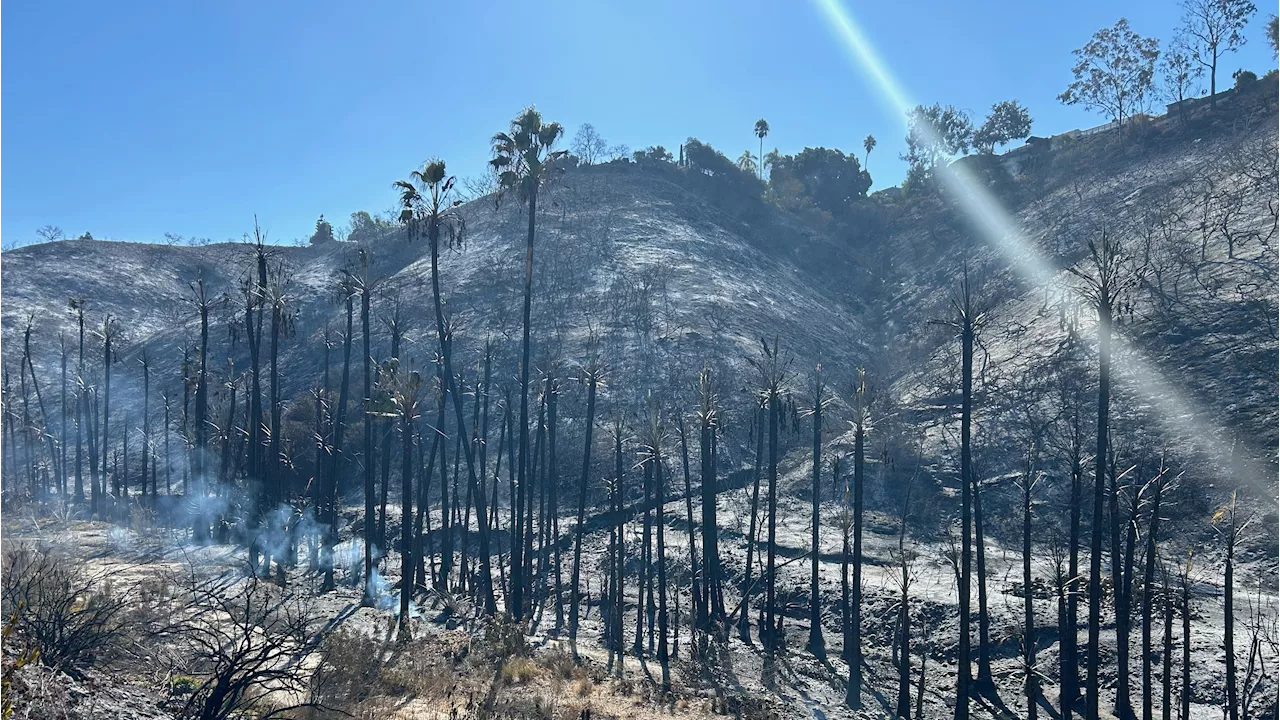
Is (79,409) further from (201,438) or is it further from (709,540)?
(709,540)

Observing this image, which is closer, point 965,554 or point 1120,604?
point 1120,604

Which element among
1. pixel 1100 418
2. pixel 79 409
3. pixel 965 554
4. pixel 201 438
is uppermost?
pixel 1100 418

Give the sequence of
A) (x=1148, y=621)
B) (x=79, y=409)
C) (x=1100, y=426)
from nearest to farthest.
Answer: (x=1100, y=426) → (x=1148, y=621) → (x=79, y=409)

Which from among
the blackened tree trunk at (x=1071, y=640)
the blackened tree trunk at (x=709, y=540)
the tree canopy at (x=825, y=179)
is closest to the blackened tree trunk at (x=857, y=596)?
the blackened tree trunk at (x=1071, y=640)

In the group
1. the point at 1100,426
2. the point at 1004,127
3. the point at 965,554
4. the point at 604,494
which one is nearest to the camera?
the point at 1100,426

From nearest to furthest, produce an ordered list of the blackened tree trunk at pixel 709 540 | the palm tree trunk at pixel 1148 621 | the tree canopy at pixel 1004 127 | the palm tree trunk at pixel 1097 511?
the palm tree trunk at pixel 1097 511 < the palm tree trunk at pixel 1148 621 < the blackened tree trunk at pixel 709 540 < the tree canopy at pixel 1004 127

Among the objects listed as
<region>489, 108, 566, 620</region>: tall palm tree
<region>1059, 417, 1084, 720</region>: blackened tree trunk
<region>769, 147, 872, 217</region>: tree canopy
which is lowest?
<region>1059, 417, 1084, 720</region>: blackened tree trunk

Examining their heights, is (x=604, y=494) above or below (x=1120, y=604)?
below

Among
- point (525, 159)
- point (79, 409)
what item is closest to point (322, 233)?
point (79, 409)

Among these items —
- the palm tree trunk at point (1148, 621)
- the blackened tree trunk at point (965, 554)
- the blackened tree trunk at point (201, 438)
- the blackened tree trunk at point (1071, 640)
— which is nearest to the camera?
the palm tree trunk at point (1148, 621)

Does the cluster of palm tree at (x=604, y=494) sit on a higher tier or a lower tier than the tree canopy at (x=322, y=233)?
lower

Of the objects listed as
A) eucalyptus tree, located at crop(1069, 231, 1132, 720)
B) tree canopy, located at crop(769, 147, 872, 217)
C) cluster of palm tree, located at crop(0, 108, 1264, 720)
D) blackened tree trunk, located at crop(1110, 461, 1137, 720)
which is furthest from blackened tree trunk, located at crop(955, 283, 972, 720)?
tree canopy, located at crop(769, 147, 872, 217)

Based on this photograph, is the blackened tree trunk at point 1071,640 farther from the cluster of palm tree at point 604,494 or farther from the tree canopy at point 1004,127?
the tree canopy at point 1004,127

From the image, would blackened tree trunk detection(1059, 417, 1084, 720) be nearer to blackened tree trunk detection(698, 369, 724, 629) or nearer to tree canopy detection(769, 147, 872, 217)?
blackened tree trunk detection(698, 369, 724, 629)
